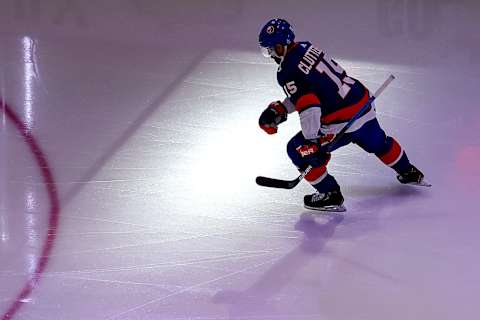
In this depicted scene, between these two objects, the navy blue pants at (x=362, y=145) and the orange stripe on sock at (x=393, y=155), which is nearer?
the navy blue pants at (x=362, y=145)

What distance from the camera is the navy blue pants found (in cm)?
396

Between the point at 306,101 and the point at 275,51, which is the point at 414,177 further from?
the point at 275,51

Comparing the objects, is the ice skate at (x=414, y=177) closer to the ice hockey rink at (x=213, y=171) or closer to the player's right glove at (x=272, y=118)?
the ice hockey rink at (x=213, y=171)

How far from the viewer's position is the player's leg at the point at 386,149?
408cm

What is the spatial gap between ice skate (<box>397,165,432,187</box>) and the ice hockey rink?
39 millimetres

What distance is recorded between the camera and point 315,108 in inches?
149

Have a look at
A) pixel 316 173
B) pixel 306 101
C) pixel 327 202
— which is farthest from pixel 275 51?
pixel 327 202

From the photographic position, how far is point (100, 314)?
124 inches

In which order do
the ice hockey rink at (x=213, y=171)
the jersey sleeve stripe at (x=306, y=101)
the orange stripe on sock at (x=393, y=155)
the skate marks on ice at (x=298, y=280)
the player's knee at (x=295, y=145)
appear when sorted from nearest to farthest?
1. the skate marks on ice at (x=298, y=280)
2. the ice hockey rink at (x=213, y=171)
3. the jersey sleeve stripe at (x=306, y=101)
4. the player's knee at (x=295, y=145)
5. the orange stripe on sock at (x=393, y=155)

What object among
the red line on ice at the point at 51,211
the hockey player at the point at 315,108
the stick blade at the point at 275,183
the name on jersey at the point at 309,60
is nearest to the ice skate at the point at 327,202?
the hockey player at the point at 315,108

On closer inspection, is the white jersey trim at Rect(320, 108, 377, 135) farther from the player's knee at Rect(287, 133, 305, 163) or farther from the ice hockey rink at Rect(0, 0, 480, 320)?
the ice hockey rink at Rect(0, 0, 480, 320)

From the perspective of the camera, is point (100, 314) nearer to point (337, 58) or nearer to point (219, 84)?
point (219, 84)

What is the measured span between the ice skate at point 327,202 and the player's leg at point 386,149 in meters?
0.25

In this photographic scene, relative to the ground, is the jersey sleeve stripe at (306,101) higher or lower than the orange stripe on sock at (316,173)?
higher
